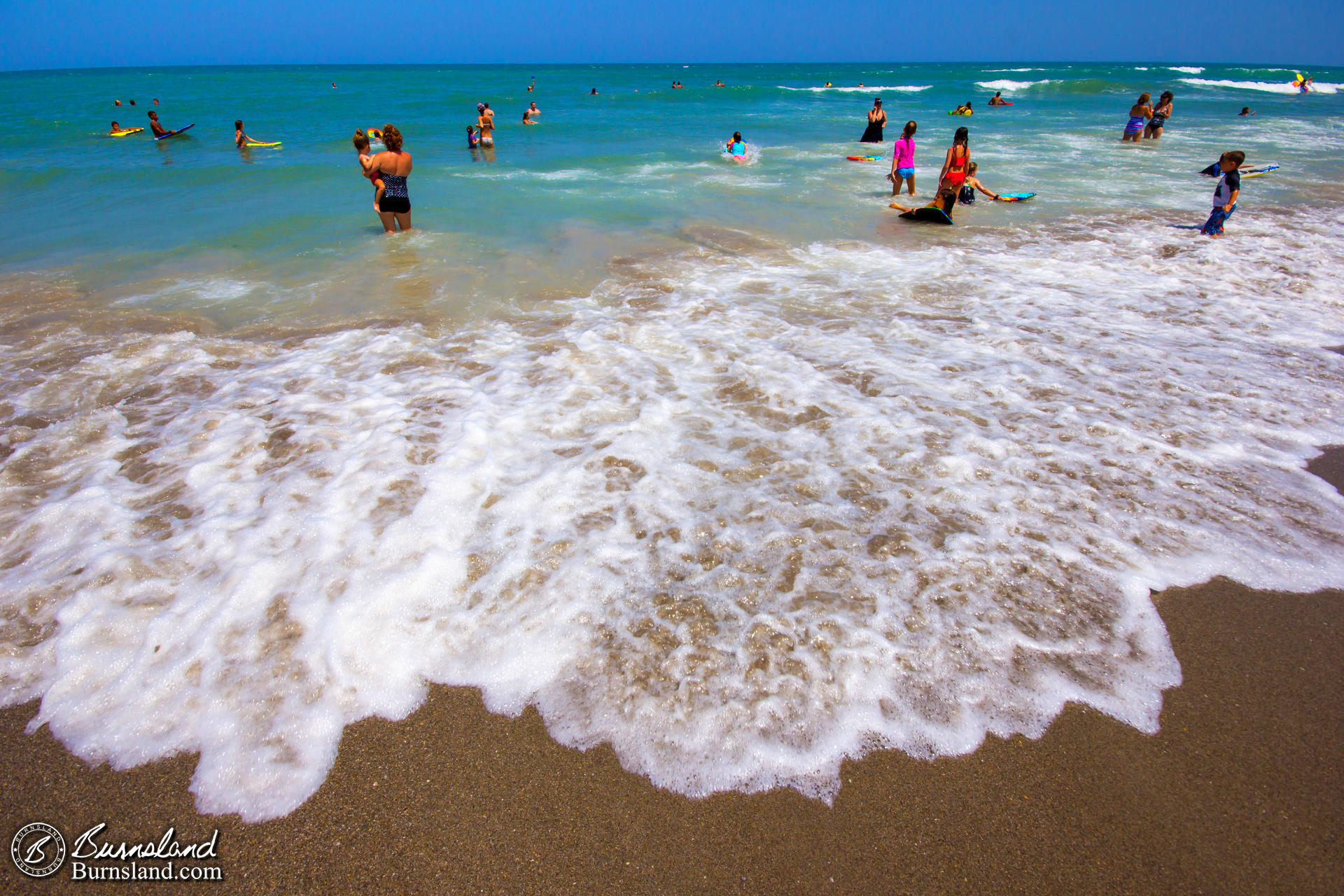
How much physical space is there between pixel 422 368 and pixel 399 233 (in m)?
5.60

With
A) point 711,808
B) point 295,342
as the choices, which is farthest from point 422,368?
point 711,808

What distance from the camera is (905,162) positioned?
12.0 m

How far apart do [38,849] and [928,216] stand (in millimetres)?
12177

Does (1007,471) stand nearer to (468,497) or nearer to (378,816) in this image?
(468,497)

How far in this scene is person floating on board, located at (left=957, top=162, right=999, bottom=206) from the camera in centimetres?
1066

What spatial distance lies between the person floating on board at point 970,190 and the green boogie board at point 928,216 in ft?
1.97

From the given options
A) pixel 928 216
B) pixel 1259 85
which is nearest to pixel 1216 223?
pixel 928 216

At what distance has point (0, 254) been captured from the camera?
8969mm

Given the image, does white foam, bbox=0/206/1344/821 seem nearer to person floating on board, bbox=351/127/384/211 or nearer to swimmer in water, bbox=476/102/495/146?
person floating on board, bbox=351/127/384/211

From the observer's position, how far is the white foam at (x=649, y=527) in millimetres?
2529

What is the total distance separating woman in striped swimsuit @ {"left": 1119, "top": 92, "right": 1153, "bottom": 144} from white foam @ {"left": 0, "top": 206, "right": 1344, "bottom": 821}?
59.2 ft

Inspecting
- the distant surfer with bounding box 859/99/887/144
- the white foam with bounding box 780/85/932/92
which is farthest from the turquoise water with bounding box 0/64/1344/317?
the white foam with bounding box 780/85/932/92

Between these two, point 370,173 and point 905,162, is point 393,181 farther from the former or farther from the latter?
point 905,162

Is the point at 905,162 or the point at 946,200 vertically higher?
the point at 905,162
